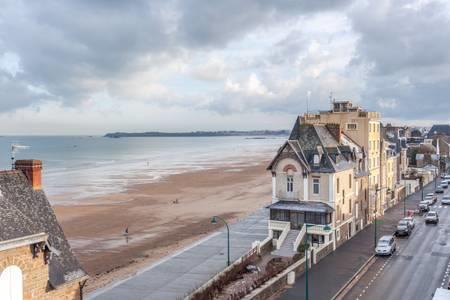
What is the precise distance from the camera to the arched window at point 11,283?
13.8 meters

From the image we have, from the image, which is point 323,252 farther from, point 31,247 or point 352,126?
point 31,247

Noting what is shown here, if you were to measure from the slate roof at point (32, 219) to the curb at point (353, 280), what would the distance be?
59.3 feet

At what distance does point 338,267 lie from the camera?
35500 mm

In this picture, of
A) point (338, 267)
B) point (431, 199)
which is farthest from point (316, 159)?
point (431, 199)

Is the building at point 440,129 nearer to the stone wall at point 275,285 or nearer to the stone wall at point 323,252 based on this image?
the stone wall at point 323,252

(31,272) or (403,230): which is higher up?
(31,272)

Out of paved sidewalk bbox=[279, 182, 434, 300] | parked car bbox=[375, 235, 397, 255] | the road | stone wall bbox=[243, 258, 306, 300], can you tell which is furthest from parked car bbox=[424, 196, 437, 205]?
stone wall bbox=[243, 258, 306, 300]

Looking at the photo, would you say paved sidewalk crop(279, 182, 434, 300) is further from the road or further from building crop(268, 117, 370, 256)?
building crop(268, 117, 370, 256)

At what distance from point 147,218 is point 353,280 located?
3873 centimetres

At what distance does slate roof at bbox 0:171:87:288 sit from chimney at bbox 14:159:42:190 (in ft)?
0.61

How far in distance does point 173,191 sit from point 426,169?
5250 cm

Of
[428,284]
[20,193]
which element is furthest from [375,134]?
[20,193]

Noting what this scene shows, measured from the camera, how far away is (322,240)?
133 feet

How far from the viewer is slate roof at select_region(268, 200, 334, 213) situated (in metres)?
40.4
